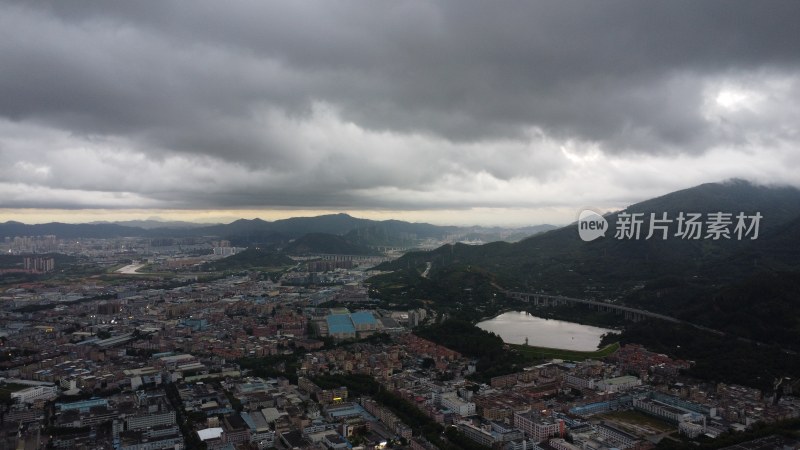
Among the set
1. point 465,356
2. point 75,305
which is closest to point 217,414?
point 465,356

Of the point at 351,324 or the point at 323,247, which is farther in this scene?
the point at 323,247

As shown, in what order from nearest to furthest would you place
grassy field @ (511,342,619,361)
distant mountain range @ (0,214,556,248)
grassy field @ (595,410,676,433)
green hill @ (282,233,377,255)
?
grassy field @ (595,410,676,433), grassy field @ (511,342,619,361), green hill @ (282,233,377,255), distant mountain range @ (0,214,556,248)

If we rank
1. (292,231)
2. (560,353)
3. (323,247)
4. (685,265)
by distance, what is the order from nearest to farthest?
(560,353)
(685,265)
(323,247)
(292,231)

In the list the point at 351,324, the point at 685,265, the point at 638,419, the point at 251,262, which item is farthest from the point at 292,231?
the point at 638,419

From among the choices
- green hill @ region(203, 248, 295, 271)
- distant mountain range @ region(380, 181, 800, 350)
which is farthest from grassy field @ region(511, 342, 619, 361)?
green hill @ region(203, 248, 295, 271)

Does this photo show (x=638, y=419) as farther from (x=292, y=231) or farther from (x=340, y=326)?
(x=292, y=231)

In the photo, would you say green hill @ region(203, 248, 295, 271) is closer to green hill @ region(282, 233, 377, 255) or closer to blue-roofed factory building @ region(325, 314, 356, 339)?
green hill @ region(282, 233, 377, 255)
